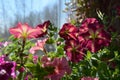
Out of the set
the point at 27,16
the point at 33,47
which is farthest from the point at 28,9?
the point at 33,47

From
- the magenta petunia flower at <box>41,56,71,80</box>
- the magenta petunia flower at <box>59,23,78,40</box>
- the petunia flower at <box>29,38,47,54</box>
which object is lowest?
the magenta petunia flower at <box>41,56,71,80</box>

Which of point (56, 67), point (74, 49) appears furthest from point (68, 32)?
point (56, 67)

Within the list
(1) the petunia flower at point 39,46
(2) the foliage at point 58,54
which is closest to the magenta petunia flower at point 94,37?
(2) the foliage at point 58,54

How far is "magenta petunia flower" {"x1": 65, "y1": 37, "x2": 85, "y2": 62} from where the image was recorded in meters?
0.84

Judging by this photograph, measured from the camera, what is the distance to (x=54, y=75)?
27.5 inches

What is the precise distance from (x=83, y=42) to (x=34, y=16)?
3145mm

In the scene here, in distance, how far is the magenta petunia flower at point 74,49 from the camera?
0.84 m

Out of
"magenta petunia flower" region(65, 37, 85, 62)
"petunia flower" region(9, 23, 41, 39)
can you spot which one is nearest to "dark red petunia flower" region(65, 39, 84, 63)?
"magenta petunia flower" region(65, 37, 85, 62)

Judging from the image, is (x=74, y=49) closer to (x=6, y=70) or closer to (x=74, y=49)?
(x=74, y=49)

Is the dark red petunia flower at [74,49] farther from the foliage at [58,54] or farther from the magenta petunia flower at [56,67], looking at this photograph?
the magenta petunia flower at [56,67]

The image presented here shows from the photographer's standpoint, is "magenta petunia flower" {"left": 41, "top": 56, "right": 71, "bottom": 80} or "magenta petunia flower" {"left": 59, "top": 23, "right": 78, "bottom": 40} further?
"magenta petunia flower" {"left": 59, "top": 23, "right": 78, "bottom": 40}

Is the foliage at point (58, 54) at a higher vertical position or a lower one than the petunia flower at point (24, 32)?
lower

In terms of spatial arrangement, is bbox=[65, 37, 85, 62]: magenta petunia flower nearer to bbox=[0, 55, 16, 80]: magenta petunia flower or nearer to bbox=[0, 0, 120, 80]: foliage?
bbox=[0, 0, 120, 80]: foliage

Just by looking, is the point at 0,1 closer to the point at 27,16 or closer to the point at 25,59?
the point at 27,16
